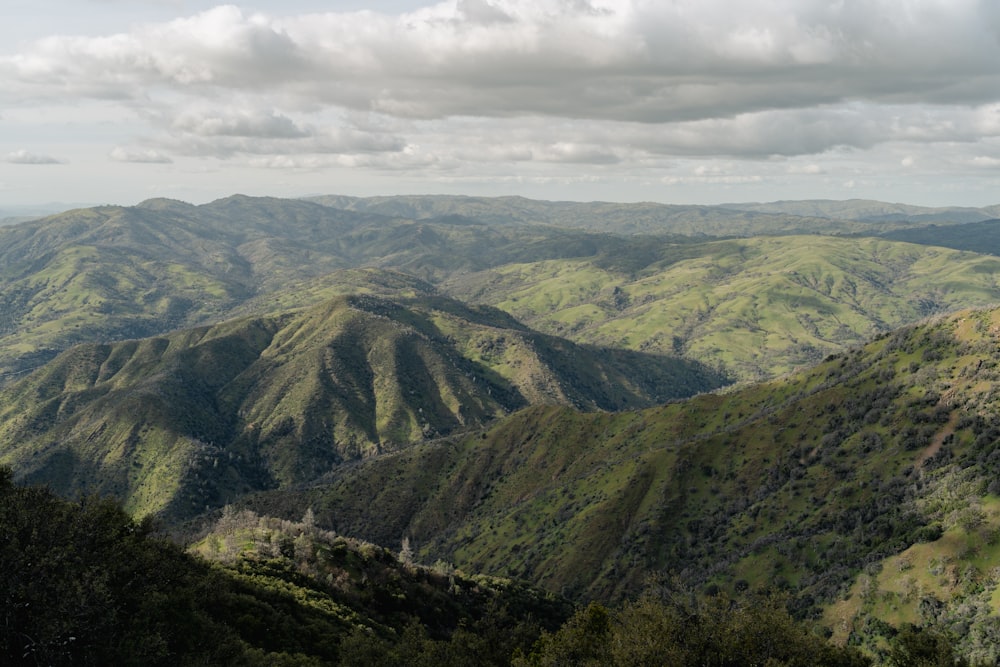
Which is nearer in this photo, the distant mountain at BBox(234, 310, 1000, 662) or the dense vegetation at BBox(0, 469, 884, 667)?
the dense vegetation at BBox(0, 469, 884, 667)

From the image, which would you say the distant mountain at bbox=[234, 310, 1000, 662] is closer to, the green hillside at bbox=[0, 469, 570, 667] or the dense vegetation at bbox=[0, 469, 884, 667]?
the green hillside at bbox=[0, 469, 570, 667]

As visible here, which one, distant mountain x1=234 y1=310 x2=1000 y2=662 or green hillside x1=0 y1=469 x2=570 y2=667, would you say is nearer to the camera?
green hillside x1=0 y1=469 x2=570 y2=667

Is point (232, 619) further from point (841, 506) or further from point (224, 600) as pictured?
point (841, 506)

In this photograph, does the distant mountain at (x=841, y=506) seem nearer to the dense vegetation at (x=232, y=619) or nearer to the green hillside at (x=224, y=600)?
the green hillside at (x=224, y=600)

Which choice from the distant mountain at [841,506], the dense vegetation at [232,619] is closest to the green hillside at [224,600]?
the dense vegetation at [232,619]

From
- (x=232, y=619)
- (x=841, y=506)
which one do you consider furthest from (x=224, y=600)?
(x=841, y=506)

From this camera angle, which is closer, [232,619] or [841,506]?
[232,619]

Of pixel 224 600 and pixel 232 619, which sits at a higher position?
pixel 224 600

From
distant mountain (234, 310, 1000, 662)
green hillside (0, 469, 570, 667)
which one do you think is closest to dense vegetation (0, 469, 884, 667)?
green hillside (0, 469, 570, 667)
